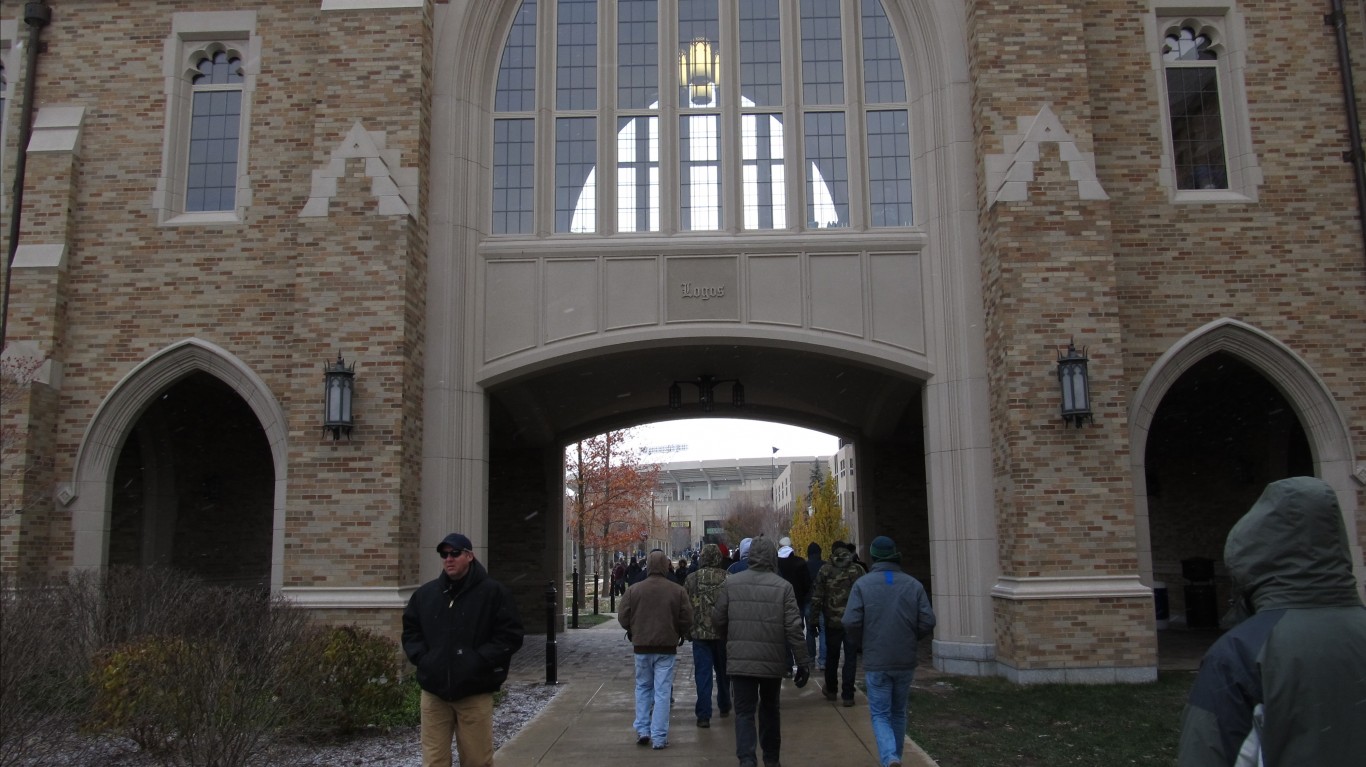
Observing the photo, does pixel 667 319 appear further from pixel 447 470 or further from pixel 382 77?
A: pixel 382 77

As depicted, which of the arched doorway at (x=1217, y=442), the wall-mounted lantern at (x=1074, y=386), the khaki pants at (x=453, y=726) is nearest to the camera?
the khaki pants at (x=453, y=726)

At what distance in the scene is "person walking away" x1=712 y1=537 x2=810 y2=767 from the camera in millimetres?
6746

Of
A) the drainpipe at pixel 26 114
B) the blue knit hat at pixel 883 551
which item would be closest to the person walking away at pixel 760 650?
the blue knit hat at pixel 883 551

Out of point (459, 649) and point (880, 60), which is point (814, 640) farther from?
point (459, 649)

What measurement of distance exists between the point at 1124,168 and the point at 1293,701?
37.4 feet

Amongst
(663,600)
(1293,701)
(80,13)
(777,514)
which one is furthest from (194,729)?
(777,514)

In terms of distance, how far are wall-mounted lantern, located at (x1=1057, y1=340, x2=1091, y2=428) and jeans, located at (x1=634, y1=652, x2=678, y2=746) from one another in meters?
5.48

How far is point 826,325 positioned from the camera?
12.4 meters

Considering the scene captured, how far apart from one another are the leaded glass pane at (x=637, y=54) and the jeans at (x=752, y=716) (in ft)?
27.5

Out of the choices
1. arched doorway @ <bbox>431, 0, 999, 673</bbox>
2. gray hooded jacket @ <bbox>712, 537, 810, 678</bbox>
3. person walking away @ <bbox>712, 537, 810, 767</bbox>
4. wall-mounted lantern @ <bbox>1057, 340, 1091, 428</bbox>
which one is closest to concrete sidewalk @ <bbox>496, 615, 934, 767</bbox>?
person walking away @ <bbox>712, 537, 810, 767</bbox>

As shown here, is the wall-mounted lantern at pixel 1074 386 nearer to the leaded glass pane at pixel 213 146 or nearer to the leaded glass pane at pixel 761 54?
the leaded glass pane at pixel 761 54

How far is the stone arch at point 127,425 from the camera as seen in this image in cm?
1222

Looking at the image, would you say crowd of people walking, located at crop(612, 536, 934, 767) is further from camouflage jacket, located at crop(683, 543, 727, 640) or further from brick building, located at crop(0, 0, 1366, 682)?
brick building, located at crop(0, 0, 1366, 682)

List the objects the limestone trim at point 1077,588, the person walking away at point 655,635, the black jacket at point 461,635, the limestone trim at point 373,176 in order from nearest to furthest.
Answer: the black jacket at point 461,635
the person walking away at point 655,635
the limestone trim at point 1077,588
the limestone trim at point 373,176
